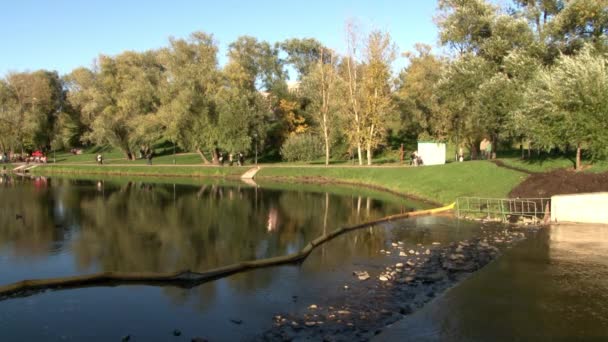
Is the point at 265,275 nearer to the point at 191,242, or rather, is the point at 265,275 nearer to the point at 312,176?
the point at 191,242

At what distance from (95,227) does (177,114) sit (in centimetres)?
3578

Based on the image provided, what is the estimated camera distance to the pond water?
15039mm

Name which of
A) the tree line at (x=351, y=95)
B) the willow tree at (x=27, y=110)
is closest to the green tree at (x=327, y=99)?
the tree line at (x=351, y=95)

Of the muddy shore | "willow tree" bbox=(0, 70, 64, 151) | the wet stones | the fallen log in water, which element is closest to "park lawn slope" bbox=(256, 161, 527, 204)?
the muddy shore

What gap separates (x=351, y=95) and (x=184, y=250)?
38129mm

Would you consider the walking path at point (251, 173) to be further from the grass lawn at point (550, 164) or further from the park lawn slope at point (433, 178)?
the grass lawn at point (550, 164)

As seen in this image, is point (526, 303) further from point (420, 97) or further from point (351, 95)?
point (420, 97)

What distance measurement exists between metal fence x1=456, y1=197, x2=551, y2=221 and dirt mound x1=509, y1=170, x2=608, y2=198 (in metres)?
0.83

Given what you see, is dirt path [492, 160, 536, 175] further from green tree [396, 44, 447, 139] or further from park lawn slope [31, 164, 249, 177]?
park lawn slope [31, 164, 249, 177]

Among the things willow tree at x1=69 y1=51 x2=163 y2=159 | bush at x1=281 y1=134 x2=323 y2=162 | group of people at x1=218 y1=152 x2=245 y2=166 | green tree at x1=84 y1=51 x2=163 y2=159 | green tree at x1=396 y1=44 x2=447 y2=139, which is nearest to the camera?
green tree at x1=396 y1=44 x2=447 y2=139

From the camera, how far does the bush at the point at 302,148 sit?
68562 millimetres

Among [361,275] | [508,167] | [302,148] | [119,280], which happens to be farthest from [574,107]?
[302,148]

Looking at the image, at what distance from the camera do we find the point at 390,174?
5112 cm

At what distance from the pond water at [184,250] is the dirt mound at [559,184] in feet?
18.2
